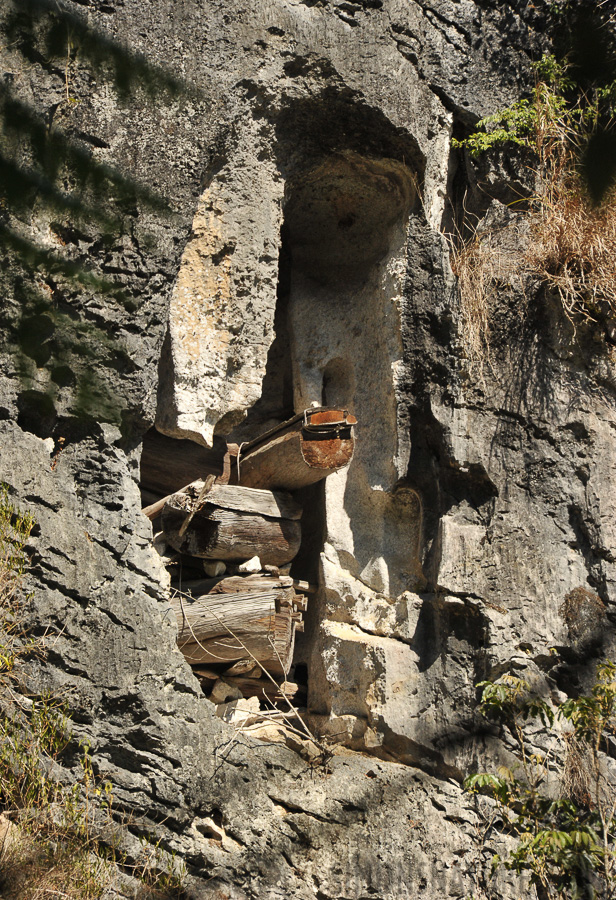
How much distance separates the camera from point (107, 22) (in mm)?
3984

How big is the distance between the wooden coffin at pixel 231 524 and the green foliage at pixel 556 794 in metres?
1.34

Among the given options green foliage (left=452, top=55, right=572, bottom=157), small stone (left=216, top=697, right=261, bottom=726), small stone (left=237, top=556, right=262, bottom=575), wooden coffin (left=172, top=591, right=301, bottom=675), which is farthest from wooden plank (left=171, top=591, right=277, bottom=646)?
green foliage (left=452, top=55, right=572, bottom=157)

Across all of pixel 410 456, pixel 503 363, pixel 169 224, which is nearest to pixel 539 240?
pixel 503 363

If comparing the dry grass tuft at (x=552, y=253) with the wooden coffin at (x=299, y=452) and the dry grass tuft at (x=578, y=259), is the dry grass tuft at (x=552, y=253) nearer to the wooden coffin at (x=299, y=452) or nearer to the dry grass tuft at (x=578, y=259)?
the dry grass tuft at (x=578, y=259)

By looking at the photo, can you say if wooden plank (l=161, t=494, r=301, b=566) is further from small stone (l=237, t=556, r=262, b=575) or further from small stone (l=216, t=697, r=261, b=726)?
small stone (l=216, t=697, r=261, b=726)

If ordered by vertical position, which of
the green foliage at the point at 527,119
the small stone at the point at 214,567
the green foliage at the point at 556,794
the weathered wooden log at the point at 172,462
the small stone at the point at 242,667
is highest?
the green foliage at the point at 527,119

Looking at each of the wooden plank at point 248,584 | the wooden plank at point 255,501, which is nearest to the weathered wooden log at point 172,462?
the wooden plank at point 255,501

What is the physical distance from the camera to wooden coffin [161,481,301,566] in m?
4.38

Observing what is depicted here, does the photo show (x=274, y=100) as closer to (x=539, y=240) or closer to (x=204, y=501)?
(x=539, y=240)

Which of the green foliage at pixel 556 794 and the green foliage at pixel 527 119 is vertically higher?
the green foliage at pixel 527 119

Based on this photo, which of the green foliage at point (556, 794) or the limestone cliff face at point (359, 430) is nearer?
the green foliage at point (556, 794)

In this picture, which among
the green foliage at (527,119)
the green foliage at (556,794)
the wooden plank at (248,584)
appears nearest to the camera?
the green foliage at (556,794)

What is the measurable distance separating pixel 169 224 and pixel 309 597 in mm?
2314

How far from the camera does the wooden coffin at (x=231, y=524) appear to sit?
4.38 meters
